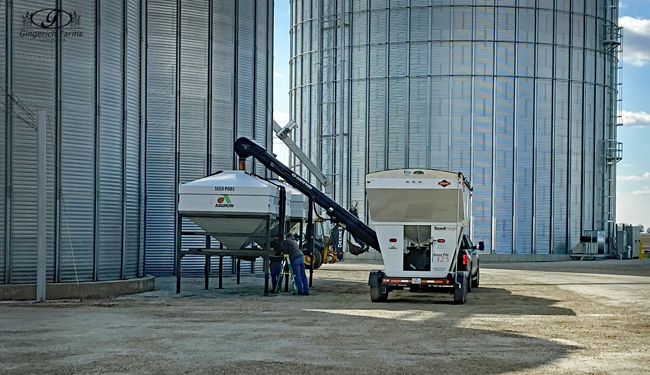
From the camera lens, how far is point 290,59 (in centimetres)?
5809

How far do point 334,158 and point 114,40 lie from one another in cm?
2908

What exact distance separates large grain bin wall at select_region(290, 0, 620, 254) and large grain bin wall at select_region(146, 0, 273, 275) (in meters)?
18.3

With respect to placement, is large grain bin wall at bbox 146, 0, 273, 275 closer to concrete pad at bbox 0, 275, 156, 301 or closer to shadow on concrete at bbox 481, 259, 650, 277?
concrete pad at bbox 0, 275, 156, 301

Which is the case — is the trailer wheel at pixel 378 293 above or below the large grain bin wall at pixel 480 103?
below

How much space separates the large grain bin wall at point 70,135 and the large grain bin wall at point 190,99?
6228mm

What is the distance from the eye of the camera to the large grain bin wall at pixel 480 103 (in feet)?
165

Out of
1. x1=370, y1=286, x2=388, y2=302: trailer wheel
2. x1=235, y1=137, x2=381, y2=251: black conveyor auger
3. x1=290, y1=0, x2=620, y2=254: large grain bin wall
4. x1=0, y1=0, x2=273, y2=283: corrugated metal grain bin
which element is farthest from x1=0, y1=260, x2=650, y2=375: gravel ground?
x1=290, y1=0, x2=620, y2=254: large grain bin wall

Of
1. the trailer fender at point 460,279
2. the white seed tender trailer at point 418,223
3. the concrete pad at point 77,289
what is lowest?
the concrete pad at point 77,289

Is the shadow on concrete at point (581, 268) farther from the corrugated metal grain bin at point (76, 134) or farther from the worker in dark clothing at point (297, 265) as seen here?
the corrugated metal grain bin at point (76, 134)

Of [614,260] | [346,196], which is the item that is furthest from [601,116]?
[346,196]

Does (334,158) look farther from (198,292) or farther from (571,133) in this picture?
(198,292)

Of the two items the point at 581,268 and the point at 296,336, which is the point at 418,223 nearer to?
the point at 296,336

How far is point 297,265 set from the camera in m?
25.1

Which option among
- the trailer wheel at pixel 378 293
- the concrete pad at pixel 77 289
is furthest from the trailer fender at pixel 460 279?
the concrete pad at pixel 77 289
